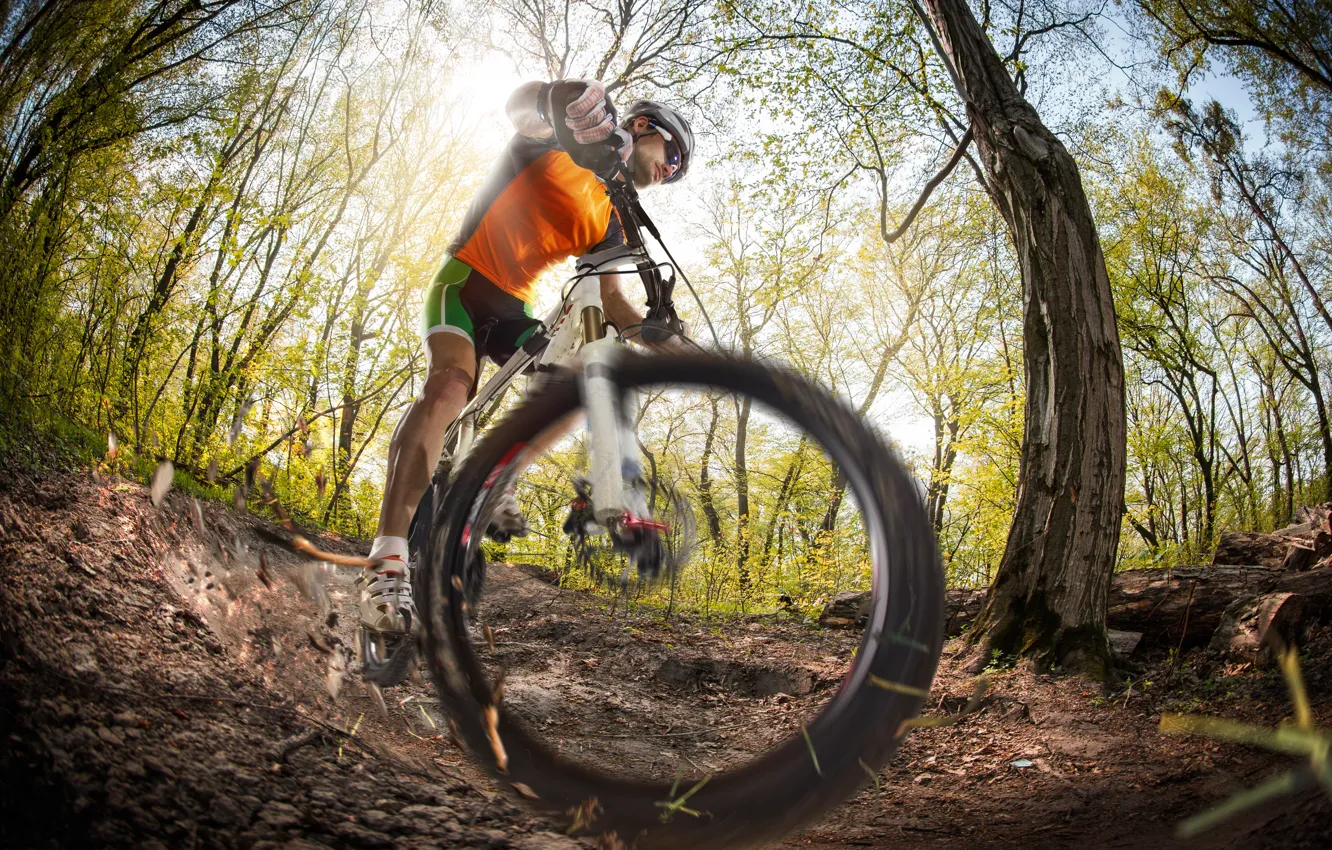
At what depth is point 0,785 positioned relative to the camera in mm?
855

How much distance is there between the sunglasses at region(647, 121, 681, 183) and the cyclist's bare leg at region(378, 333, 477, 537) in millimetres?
918

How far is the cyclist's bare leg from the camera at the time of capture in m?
1.88

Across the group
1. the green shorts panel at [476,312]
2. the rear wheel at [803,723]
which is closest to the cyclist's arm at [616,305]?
the green shorts panel at [476,312]

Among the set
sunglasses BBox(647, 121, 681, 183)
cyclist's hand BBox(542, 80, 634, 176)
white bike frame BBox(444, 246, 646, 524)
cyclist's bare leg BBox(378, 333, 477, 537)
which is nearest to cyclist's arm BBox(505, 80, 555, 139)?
cyclist's hand BBox(542, 80, 634, 176)

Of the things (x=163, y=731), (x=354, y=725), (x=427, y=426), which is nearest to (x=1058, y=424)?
(x=427, y=426)

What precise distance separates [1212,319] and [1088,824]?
18240 mm

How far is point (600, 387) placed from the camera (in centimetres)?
150

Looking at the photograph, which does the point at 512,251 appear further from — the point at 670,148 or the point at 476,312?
the point at 670,148

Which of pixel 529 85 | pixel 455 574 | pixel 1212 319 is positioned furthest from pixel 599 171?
pixel 1212 319

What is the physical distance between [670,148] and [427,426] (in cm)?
122

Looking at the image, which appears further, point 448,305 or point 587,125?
point 448,305

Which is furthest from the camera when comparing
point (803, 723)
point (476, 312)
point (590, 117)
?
point (476, 312)

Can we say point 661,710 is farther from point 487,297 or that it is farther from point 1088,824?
point 487,297

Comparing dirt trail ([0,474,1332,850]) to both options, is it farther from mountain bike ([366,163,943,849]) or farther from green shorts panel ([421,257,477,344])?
green shorts panel ([421,257,477,344])
